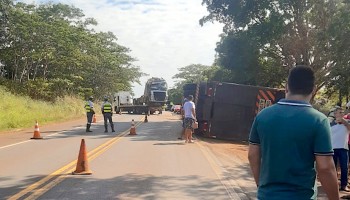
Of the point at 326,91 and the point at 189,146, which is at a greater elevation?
the point at 326,91

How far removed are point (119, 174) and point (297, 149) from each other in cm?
715

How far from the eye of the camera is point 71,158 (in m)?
12.1

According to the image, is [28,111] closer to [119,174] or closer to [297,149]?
[119,174]

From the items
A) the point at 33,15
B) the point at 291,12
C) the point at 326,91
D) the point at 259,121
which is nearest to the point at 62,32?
the point at 33,15

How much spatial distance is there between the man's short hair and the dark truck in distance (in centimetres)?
1493

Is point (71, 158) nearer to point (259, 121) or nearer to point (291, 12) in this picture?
point (259, 121)

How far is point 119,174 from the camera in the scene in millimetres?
9672

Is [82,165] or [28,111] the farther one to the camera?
[28,111]

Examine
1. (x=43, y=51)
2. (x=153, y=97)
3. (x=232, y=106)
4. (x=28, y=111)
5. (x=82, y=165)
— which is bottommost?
(x=82, y=165)

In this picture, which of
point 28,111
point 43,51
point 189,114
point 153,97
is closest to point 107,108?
point 189,114

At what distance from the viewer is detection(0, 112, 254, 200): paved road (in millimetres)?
7723

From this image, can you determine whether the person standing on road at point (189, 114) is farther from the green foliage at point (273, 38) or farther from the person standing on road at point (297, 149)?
the person standing on road at point (297, 149)

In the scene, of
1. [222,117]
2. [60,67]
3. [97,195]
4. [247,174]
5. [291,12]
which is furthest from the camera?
[60,67]

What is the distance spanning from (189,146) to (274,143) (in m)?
12.9
